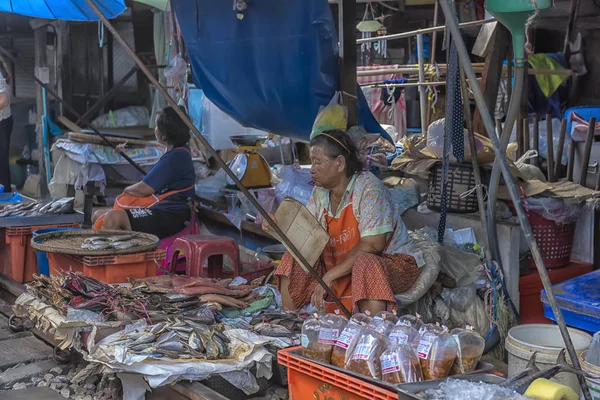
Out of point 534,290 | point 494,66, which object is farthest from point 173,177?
point 534,290

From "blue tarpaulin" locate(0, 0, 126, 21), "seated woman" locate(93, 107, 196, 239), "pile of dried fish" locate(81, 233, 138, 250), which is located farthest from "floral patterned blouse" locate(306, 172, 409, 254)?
"blue tarpaulin" locate(0, 0, 126, 21)

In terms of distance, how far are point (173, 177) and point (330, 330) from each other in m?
3.70

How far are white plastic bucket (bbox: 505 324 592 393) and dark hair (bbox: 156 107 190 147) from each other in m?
4.00

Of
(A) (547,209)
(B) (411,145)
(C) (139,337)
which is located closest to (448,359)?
(C) (139,337)

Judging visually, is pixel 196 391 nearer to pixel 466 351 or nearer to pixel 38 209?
pixel 466 351

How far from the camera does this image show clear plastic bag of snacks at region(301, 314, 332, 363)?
3.63 metres

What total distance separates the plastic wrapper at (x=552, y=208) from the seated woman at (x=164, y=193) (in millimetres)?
3119

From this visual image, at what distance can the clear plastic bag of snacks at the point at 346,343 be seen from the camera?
11.6 feet

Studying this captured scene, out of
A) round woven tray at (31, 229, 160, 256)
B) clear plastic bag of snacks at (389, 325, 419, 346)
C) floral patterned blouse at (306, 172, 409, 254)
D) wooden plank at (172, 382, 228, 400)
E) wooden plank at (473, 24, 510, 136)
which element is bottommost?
wooden plank at (172, 382, 228, 400)

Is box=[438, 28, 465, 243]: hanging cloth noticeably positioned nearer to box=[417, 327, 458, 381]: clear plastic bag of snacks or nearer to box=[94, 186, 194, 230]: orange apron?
box=[417, 327, 458, 381]: clear plastic bag of snacks

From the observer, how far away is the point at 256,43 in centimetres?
579

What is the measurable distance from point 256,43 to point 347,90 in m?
0.78

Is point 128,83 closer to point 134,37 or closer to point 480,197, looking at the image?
point 134,37

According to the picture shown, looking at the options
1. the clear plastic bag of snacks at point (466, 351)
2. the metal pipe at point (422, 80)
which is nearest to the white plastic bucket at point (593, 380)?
the clear plastic bag of snacks at point (466, 351)
